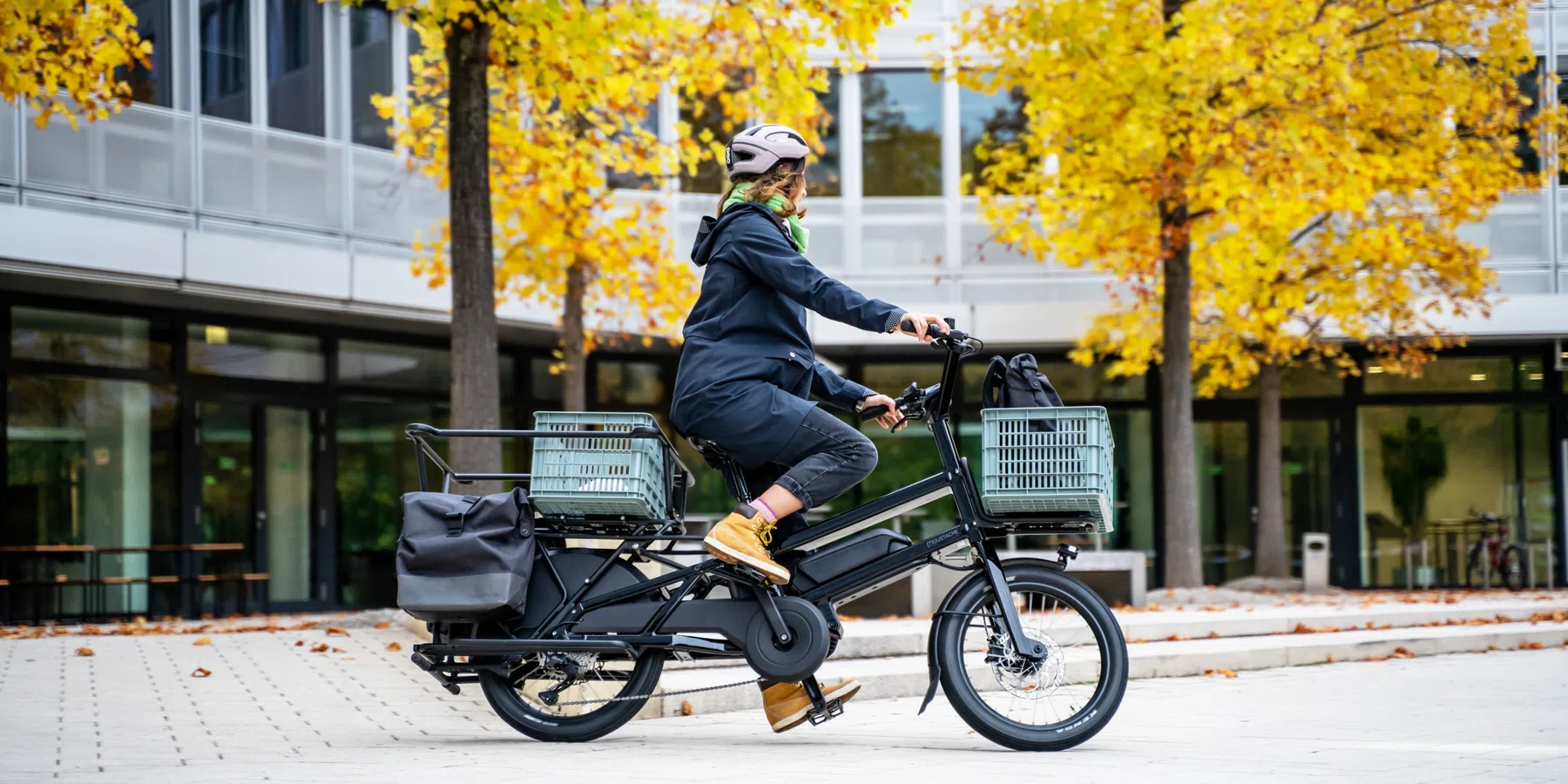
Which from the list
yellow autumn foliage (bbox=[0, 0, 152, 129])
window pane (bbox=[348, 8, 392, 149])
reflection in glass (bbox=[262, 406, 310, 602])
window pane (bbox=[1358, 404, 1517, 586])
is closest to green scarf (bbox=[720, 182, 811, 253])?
yellow autumn foliage (bbox=[0, 0, 152, 129])

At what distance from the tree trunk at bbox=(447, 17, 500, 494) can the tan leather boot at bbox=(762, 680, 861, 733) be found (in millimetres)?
4822

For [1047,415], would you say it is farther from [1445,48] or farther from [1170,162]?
[1445,48]

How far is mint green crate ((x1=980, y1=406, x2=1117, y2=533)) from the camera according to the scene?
197 inches

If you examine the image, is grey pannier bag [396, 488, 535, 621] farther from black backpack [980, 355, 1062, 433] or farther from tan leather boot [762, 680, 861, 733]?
black backpack [980, 355, 1062, 433]

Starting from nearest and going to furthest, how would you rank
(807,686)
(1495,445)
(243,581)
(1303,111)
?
(807,686) → (1303,111) → (243,581) → (1495,445)

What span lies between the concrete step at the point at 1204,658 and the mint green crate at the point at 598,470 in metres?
1.14

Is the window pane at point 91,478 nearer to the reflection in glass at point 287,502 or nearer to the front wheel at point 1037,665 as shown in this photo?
the reflection in glass at point 287,502

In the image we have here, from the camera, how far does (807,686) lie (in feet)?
17.6

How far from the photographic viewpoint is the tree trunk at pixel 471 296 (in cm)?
1008

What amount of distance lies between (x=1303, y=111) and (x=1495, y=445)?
385 inches

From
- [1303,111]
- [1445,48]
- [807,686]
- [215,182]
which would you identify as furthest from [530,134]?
[807,686]

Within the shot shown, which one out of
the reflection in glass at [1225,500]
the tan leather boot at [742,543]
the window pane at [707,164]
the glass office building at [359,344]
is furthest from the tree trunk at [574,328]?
the tan leather boot at [742,543]

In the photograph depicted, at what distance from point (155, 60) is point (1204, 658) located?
11526mm

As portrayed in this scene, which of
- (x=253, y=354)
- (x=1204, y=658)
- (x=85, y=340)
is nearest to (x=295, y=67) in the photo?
(x=253, y=354)
